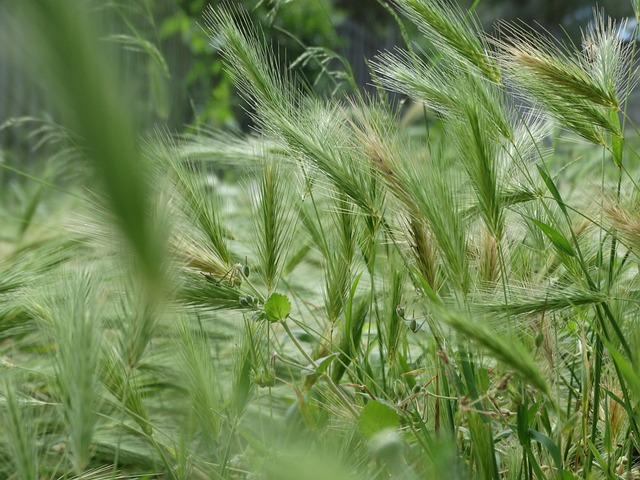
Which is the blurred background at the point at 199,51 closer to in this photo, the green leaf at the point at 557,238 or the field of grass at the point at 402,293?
the field of grass at the point at 402,293

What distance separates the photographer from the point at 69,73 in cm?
18

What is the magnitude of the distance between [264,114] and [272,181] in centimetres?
7

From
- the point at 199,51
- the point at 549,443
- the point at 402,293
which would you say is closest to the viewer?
the point at 549,443

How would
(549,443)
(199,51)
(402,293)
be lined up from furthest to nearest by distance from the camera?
(199,51) < (402,293) < (549,443)

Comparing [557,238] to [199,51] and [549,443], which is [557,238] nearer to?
[549,443]

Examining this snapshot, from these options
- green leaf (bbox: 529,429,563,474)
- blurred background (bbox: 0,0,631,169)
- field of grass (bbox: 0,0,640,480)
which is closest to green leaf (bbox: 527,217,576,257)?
field of grass (bbox: 0,0,640,480)

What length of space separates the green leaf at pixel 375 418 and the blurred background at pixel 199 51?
260mm

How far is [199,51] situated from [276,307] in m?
2.82

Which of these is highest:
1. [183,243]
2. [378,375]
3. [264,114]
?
[264,114]

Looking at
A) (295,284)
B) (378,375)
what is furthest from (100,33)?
(295,284)

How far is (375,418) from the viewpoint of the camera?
54cm

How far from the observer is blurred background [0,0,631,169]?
213mm

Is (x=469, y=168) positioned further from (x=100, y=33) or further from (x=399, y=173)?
(x=100, y=33)

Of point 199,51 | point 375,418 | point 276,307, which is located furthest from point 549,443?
point 199,51
